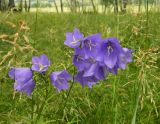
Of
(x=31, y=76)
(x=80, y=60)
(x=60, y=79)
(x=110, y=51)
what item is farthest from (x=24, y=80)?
(x=110, y=51)

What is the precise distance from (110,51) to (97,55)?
6cm

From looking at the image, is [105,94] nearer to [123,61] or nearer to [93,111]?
[93,111]

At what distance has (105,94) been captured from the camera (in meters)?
2.84

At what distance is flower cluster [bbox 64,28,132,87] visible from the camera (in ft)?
4.80

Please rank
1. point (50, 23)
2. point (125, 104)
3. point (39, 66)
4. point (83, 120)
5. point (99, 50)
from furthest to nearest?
point (50, 23) < point (125, 104) < point (83, 120) < point (39, 66) < point (99, 50)

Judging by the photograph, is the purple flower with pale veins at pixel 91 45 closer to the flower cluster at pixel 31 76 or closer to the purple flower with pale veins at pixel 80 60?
the purple flower with pale veins at pixel 80 60

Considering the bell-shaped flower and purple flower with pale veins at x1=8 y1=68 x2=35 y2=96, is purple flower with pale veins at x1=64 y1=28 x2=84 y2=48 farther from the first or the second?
purple flower with pale veins at x1=8 y1=68 x2=35 y2=96

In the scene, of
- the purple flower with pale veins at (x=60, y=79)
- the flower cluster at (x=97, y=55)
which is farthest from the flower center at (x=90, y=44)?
the purple flower with pale veins at (x=60, y=79)

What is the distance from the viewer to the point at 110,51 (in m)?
1.46

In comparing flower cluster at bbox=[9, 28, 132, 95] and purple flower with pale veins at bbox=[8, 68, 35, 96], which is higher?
flower cluster at bbox=[9, 28, 132, 95]

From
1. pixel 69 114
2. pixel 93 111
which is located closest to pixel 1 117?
pixel 69 114

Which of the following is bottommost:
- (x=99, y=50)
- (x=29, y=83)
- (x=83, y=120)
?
(x=83, y=120)

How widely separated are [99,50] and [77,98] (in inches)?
56.7

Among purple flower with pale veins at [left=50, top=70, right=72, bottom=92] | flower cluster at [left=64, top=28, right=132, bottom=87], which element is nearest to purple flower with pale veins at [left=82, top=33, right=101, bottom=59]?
flower cluster at [left=64, top=28, right=132, bottom=87]
